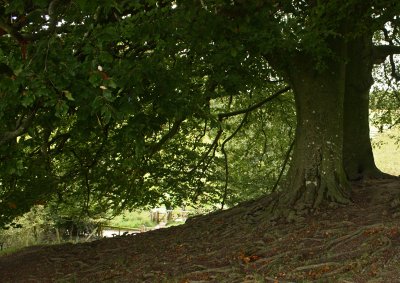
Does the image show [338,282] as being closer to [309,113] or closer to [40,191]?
[309,113]

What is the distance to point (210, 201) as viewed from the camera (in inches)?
568

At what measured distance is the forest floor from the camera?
5590 millimetres

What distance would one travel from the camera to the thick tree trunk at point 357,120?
9008mm

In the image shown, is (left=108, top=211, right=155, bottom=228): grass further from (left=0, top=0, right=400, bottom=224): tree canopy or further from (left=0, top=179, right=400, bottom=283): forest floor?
(left=0, top=179, right=400, bottom=283): forest floor

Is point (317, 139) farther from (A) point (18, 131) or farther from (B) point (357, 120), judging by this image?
(A) point (18, 131)

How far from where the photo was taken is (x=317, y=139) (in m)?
7.70

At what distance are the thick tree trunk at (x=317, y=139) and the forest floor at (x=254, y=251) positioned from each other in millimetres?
376

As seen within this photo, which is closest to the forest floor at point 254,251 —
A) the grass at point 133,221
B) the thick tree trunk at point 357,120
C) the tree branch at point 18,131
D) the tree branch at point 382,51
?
the thick tree trunk at point 357,120

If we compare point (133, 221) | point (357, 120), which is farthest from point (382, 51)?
point (133, 221)

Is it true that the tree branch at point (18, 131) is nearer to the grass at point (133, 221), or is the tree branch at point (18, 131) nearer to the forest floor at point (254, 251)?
the forest floor at point (254, 251)

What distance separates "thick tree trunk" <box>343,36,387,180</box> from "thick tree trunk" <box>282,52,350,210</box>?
1.22 metres

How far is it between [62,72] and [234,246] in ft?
12.7

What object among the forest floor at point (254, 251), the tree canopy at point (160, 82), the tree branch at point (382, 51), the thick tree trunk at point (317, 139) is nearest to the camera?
the tree canopy at point (160, 82)

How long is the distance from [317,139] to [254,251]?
7.16ft
